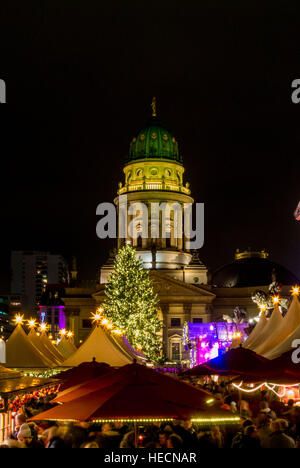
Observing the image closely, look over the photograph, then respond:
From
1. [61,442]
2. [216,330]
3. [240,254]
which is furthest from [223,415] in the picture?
[240,254]

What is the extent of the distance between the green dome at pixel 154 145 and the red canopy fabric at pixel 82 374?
88623 millimetres

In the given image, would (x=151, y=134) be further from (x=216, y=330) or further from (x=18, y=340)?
(x=18, y=340)

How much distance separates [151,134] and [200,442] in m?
102

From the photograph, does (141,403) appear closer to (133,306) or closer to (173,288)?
(133,306)

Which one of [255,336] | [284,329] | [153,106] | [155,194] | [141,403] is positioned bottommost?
[141,403]

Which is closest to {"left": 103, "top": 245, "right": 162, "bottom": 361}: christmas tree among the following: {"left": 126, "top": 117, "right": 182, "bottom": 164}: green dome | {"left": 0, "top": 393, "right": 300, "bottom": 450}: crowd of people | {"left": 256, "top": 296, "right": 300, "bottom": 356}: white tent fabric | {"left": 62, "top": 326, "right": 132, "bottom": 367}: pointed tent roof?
{"left": 126, "top": 117, "right": 182, "bottom": 164}: green dome

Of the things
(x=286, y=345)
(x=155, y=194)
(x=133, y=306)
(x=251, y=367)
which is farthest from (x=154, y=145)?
(x=251, y=367)

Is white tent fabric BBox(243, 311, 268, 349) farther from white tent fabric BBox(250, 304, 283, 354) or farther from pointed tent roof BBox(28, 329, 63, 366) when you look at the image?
pointed tent roof BBox(28, 329, 63, 366)

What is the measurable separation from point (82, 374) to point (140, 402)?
10166 mm

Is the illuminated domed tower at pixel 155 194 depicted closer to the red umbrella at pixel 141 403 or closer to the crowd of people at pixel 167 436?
the crowd of people at pixel 167 436

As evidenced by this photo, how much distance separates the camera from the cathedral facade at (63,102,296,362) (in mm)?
99312

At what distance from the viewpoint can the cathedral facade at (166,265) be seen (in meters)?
99.3

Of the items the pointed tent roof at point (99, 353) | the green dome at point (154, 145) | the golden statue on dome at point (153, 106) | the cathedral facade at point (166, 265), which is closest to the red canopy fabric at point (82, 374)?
the pointed tent roof at point (99, 353)

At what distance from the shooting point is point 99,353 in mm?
31281
